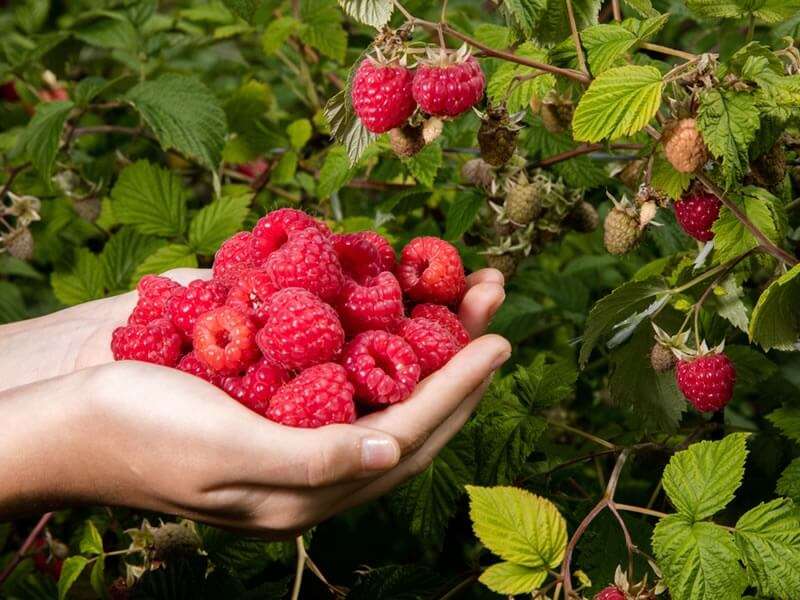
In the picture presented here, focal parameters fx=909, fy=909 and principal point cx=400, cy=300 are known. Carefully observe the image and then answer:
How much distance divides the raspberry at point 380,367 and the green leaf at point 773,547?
43 cm

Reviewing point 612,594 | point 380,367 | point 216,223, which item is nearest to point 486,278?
point 380,367

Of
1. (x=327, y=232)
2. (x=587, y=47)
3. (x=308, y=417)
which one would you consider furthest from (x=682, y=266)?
(x=308, y=417)

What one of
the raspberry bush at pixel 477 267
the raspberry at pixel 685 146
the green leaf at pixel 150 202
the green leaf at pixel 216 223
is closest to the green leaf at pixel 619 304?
the raspberry bush at pixel 477 267

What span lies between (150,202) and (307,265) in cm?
78

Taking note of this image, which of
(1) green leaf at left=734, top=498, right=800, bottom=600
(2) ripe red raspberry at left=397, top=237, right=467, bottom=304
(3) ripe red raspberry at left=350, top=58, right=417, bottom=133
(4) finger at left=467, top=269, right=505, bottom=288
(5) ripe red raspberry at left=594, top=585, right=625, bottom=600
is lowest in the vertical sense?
(5) ripe red raspberry at left=594, top=585, right=625, bottom=600

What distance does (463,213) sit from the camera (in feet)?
5.31

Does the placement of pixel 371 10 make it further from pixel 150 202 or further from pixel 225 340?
pixel 150 202

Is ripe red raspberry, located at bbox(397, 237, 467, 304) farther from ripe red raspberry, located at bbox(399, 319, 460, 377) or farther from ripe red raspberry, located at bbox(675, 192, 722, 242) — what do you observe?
ripe red raspberry, located at bbox(675, 192, 722, 242)

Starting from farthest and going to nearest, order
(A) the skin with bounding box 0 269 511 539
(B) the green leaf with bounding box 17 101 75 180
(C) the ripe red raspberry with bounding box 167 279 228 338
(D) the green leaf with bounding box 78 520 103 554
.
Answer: (B) the green leaf with bounding box 17 101 75 180 < (D) the green leaf with bounding box 78 520 103 554 < (C) the ripe red raspberry with bounding box 167 279 228 338 < (A) the skin with bounding box 0 269 511 539

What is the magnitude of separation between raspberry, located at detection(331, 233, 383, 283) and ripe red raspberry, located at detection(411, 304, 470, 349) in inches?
3.8

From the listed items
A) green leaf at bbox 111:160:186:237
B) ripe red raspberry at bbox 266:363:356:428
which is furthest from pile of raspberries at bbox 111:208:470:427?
green leaf at bbox 111:160:186:237

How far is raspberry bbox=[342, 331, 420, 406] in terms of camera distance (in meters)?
1.12

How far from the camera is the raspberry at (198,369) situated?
48.4 inches

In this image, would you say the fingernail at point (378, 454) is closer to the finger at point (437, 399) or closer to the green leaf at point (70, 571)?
the finger at point (437, 399)
